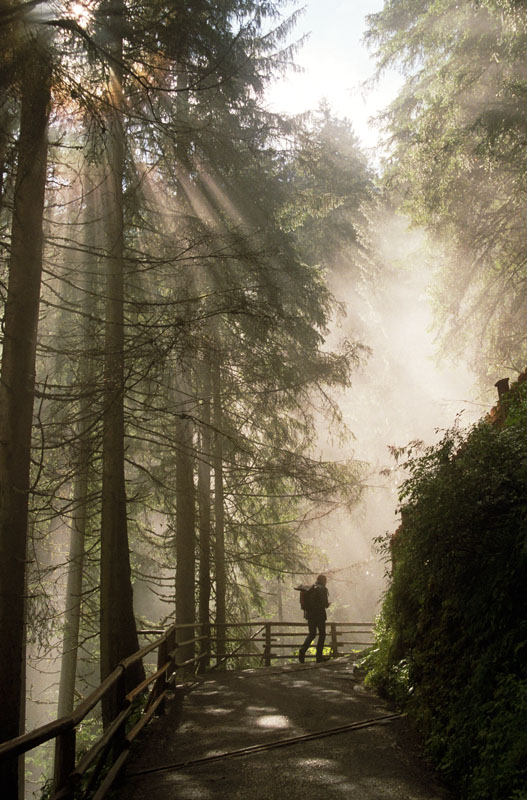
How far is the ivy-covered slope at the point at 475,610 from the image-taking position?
15.3 feet

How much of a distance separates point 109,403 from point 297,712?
4719mm

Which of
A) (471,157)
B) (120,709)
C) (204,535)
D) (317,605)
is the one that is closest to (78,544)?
(204,535)

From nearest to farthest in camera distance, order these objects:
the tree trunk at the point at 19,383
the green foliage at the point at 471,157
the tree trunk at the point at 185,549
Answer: the tree trunk at the point at 19,383, the green foliage at the point at 471,157, the tree trunk at the point at 185,549

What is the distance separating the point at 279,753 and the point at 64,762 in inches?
101

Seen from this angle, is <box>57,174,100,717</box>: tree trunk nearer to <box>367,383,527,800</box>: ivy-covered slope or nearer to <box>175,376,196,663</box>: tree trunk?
<box>175,376,196,663</box>: tree trunk

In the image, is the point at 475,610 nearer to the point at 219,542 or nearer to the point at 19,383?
the point at 19,383

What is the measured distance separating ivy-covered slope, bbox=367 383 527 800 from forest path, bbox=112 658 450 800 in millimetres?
429

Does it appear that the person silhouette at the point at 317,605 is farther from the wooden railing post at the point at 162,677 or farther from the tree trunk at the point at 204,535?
the wooden railing post at the point at 162,677

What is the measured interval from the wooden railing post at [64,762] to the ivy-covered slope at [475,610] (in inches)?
117

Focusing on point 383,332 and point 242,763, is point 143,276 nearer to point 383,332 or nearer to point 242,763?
point 242,763

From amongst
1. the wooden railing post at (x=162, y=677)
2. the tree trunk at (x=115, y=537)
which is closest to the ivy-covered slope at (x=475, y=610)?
the wooden railing post at (x=162, y=677)

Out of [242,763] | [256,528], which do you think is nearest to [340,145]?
[256,528]

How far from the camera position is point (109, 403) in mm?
7145

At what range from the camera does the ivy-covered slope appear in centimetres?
466
